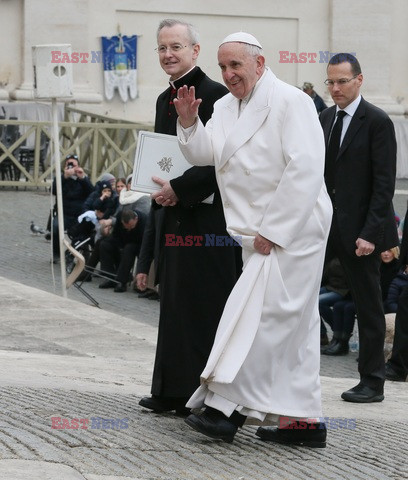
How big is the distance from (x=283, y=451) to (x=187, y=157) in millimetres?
1352

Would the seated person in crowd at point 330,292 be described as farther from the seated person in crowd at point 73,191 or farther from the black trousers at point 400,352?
the seated person in crowd at point 73,191

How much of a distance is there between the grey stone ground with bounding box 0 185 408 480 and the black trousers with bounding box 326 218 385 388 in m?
0.25

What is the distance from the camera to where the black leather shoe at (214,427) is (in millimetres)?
5816

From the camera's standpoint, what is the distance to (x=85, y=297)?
1525 centimetres

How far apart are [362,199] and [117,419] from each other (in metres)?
2.23

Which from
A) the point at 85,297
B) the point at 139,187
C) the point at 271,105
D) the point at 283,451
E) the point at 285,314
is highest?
the point at 271,105

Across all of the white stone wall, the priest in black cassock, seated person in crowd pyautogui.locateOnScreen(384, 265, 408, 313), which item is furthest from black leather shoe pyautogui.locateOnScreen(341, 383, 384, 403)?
the white stone wall

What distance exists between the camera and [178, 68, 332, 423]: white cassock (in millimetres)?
5836

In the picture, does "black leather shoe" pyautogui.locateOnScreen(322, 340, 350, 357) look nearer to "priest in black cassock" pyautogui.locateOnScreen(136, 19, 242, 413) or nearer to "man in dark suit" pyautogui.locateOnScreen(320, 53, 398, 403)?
"man in dark suit" pyautogui.locateOnScreen(320, 53, 398, 403)

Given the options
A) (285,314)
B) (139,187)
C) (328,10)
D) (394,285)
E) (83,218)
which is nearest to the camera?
(285,314)

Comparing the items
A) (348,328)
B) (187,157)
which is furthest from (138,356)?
(187,157)

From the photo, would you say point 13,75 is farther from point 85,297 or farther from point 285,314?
point 285,314

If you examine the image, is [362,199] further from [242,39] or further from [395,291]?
[395,291]

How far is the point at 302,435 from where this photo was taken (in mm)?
6016
